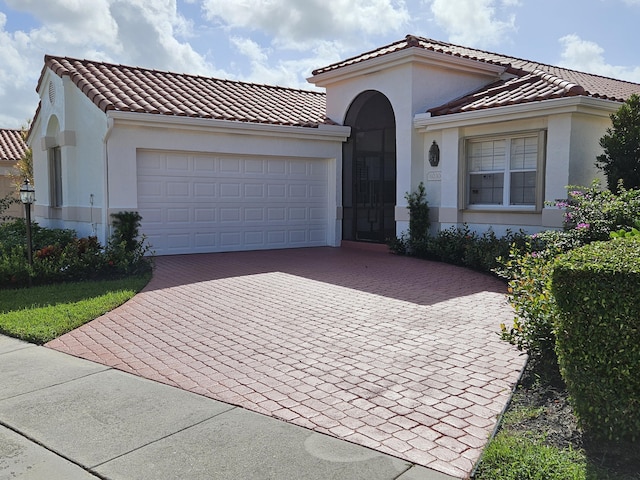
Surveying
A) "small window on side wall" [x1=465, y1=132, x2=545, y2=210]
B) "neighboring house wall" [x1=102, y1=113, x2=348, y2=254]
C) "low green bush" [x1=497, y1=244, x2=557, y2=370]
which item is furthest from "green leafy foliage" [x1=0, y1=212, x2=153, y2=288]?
"low green bush" [x1=497, y1=244, x2=557, y2=370]

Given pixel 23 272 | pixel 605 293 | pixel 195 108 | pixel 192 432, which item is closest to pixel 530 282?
pixel 605 293

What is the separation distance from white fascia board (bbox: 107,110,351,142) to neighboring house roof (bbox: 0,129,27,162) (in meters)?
16.9

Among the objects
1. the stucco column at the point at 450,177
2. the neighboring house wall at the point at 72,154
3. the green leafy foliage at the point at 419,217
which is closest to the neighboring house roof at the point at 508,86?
the stucco column at the point at 450,177

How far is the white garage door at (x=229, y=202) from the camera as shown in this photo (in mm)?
13430

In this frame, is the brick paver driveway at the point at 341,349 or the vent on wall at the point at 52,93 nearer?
the brick paver driveway at the point at 341,349

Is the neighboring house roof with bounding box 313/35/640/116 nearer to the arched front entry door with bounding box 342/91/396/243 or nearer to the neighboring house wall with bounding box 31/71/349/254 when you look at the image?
the arched front entry door with bounding box 342/91/396/243

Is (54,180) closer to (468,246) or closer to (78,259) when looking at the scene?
(78,259)

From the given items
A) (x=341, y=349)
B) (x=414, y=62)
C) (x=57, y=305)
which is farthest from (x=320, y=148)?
(x=341, y=349)

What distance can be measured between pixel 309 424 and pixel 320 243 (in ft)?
38.5

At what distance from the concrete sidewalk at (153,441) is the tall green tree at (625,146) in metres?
9.00

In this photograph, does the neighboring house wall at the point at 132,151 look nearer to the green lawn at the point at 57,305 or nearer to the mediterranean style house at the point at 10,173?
the green lawn at the point at 57,305

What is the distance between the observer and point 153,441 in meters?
4.18

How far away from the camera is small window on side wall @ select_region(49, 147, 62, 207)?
16.4 meters

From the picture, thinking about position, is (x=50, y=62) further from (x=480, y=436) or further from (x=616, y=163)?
(x=480, y=436)
